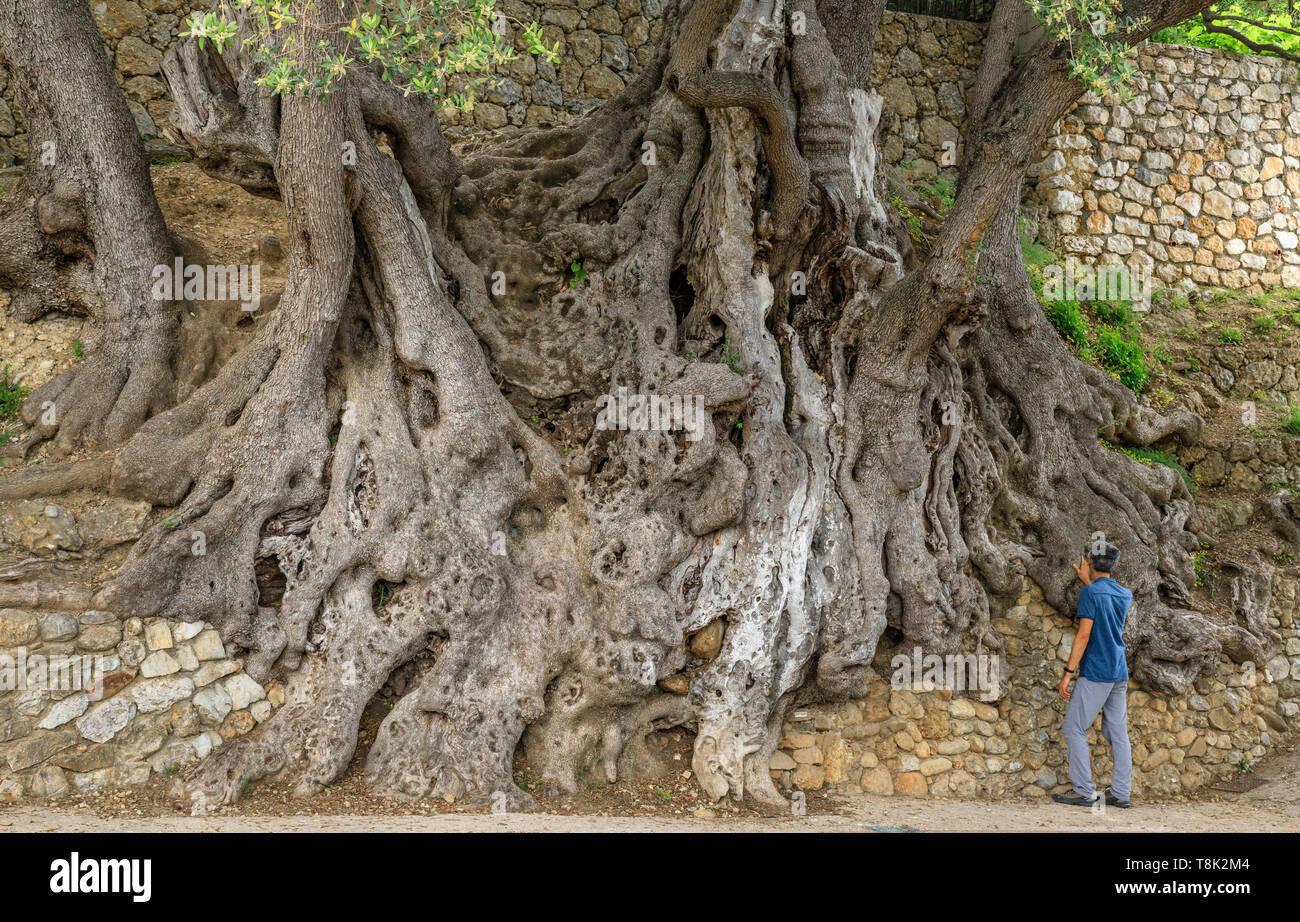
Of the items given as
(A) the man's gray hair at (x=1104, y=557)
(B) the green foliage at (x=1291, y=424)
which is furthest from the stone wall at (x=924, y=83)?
(A) the man's gray hair at (x=1104, y=557)

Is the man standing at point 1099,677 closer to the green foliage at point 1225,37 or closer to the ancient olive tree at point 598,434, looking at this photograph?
the ancient olive tree at point 598,434

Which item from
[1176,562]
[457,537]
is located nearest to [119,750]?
[457,537]

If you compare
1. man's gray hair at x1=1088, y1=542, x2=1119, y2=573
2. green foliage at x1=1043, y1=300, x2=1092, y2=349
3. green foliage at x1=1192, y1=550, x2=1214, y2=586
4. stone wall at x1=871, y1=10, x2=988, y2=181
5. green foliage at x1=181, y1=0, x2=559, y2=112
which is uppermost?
stone wall at x1=871, y1=10, x2=988, y2=181

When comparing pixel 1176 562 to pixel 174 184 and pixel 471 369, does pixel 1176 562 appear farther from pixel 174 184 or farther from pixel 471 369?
pixel 174 184

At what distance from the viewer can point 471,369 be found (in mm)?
6723

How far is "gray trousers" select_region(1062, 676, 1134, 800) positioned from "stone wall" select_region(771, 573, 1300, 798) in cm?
59

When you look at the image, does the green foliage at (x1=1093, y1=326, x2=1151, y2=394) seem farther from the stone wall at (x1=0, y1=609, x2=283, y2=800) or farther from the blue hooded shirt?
the stone wall at (x1=0, y1=609, x2=283, y2=800)

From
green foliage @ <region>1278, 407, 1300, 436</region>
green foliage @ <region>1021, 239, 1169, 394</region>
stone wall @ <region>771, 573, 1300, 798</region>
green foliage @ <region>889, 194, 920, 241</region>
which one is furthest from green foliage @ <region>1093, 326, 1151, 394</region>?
stone wall @ <region>771, 573, 1300, 798</region>

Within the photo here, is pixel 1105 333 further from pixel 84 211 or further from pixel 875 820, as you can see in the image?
pixel 84 211

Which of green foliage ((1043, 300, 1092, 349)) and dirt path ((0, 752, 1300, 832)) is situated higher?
green foliage ((1043, 300, 1092, 349))

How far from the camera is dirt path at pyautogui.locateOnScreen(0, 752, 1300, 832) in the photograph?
4.97 meters

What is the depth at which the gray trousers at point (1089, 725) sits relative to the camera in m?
6.55

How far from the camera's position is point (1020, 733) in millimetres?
7223

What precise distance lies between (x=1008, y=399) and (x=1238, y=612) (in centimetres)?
244
